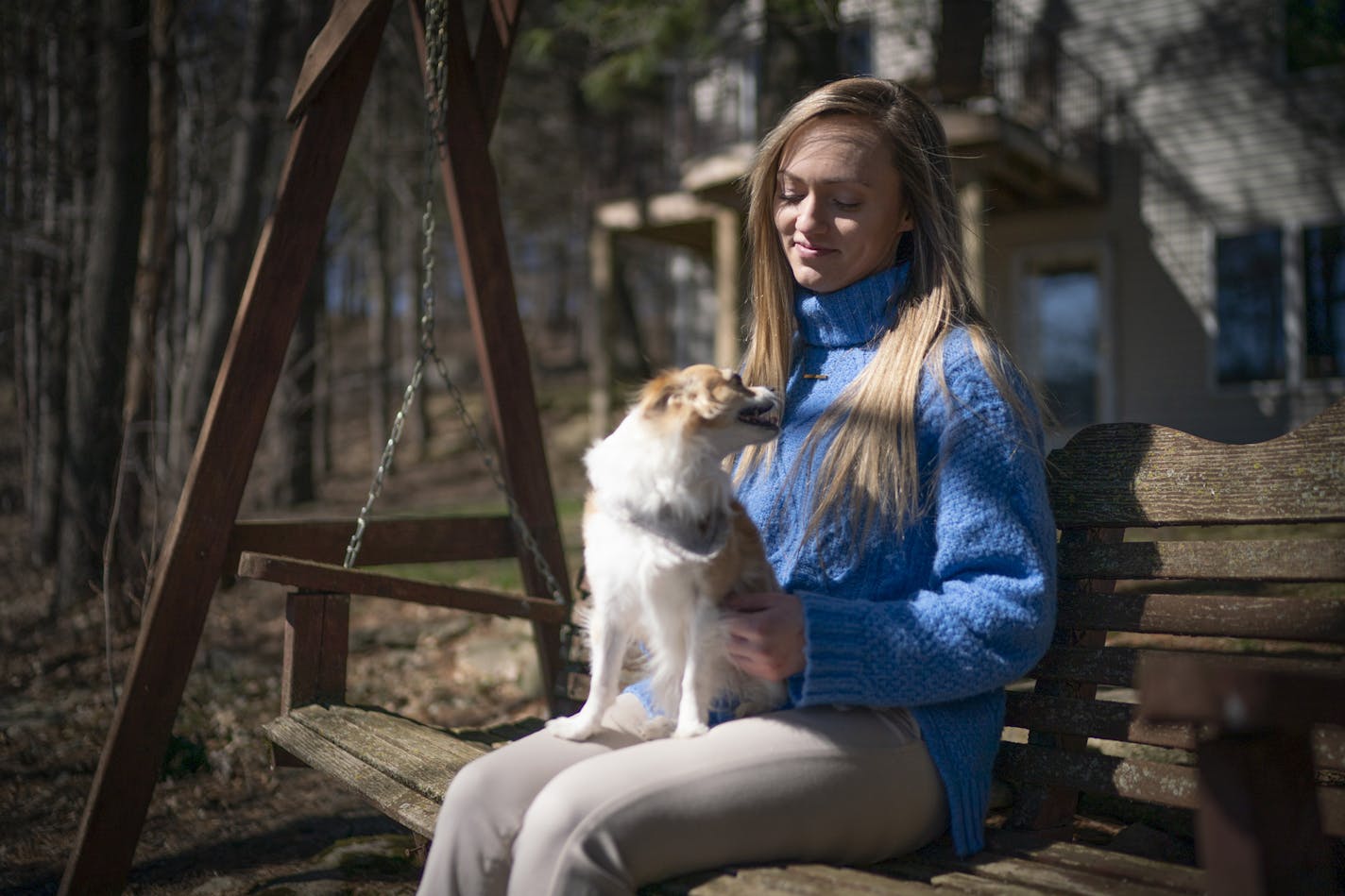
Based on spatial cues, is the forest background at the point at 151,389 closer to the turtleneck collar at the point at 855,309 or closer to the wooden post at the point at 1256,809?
the turtleneck collar at the point at 855,309

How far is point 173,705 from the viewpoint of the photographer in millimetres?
3035

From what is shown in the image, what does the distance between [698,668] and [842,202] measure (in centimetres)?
112

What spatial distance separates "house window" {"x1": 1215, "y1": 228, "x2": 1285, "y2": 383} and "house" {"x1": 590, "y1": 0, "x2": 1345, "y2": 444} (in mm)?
16

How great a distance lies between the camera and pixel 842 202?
232cm

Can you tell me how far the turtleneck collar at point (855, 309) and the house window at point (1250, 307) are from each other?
11220 millimetres

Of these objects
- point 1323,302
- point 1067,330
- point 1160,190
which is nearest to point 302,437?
point 1067,330

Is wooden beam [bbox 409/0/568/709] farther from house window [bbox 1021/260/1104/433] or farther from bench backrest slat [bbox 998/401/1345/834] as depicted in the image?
house window [bbox 1021/260/1104/433]

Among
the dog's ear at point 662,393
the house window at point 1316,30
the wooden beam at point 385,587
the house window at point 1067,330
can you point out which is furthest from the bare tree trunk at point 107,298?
the house window at point 1067,330

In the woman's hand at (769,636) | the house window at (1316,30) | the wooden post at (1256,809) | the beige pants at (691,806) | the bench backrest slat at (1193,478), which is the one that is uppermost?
the house window at (1316,30)

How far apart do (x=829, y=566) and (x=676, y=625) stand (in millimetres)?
358

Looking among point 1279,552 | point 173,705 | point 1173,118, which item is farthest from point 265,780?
point 1173,118

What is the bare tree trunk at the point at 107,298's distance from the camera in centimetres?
651

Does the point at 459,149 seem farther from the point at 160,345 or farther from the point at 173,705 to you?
the point at 160,345

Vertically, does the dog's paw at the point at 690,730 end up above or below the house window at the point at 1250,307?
below
